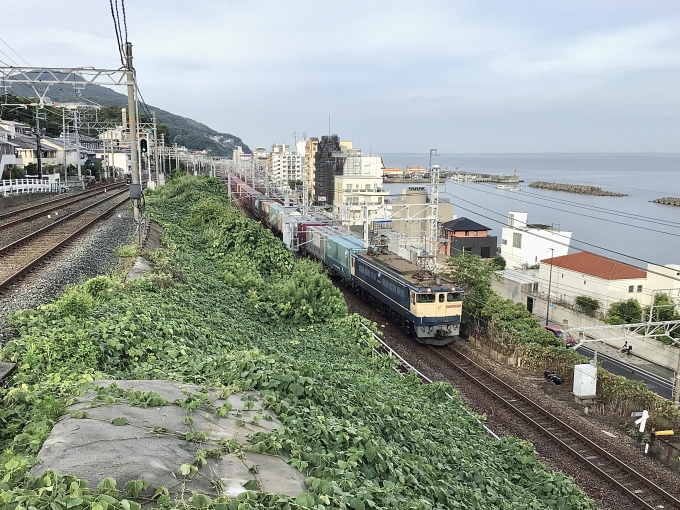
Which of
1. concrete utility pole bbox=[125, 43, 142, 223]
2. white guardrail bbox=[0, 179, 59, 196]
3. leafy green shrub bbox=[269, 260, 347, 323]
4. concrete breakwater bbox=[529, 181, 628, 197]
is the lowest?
leafy green shrub bbox=[269, 260, 347, 323]

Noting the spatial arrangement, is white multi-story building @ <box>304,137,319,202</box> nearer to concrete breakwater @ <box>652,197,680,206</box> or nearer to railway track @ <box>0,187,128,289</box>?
concrete breakwater @ <box>652,197,680,206</box>

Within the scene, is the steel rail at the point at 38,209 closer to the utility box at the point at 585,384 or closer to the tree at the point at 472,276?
the tree at the point at 472,276

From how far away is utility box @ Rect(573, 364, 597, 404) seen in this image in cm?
1585

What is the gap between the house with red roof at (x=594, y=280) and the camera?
103 ft

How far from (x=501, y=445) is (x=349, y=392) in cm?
447

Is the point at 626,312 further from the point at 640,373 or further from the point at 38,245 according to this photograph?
the point at 38,245

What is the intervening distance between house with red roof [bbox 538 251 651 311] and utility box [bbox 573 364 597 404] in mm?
15822

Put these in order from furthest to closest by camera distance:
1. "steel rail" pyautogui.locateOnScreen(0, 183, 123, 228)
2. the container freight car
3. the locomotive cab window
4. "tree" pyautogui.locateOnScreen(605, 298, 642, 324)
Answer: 1. "tree" pyautogui.locateOnScreen(605, 298, 642, 324)
2. the container freight car
3. "steel rail" pyautogui.locateOnScreen(0, 183, 123, 228)
4. the locomotive cab window

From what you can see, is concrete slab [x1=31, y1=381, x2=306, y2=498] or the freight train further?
the freight train

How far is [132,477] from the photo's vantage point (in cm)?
395

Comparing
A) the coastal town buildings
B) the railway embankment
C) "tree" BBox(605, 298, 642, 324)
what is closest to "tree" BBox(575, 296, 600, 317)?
"tree" BBox(605, 298, 642, 324)

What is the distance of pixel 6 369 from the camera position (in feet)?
20.4

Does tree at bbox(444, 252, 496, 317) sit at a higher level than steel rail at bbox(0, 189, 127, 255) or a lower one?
lower

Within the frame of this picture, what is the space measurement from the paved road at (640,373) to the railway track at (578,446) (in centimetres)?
928
